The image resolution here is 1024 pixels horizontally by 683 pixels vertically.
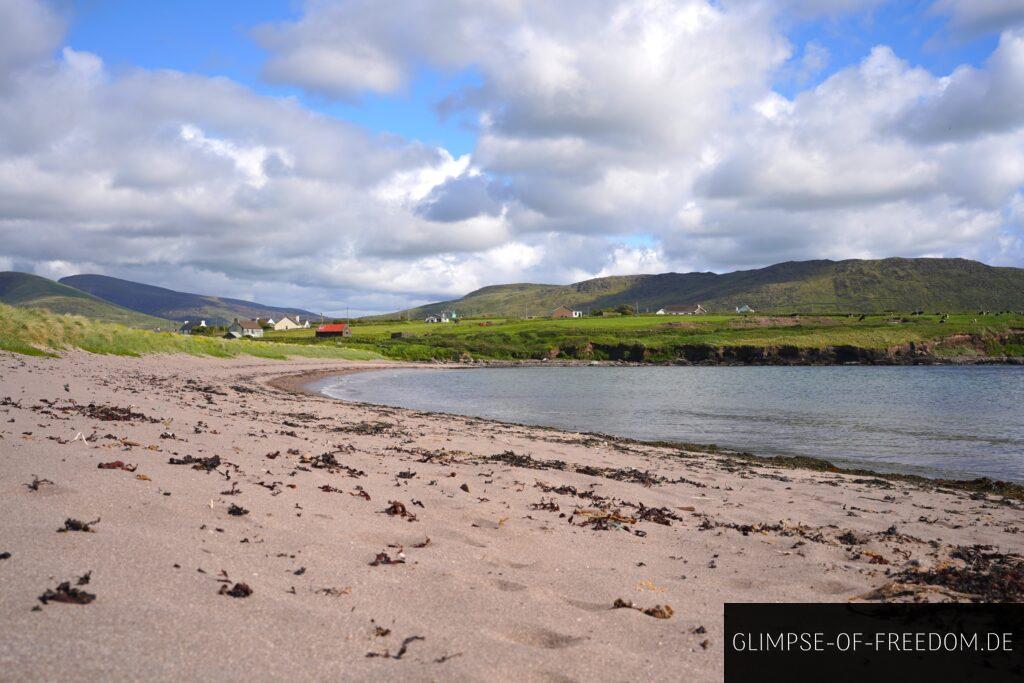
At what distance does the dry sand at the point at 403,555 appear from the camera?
3.96 meters

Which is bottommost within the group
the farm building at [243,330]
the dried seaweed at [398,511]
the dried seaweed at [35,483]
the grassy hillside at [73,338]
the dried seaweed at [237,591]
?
the dried seaweed at [398,511]

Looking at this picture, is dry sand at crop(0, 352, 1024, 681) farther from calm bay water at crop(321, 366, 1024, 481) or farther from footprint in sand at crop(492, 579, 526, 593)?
calm bay water at crop(321, 366, 1024, 481)

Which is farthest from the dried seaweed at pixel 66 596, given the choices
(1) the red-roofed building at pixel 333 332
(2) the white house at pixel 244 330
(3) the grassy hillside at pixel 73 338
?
(2) the white house at pixel 244 330

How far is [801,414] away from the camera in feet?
101

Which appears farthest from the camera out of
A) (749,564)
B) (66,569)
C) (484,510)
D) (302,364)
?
(302,364)

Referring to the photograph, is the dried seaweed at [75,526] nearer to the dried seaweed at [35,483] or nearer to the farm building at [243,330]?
the dried seaweed at [35,483]

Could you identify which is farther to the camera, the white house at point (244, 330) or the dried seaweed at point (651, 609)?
the white house at point (244, 330)

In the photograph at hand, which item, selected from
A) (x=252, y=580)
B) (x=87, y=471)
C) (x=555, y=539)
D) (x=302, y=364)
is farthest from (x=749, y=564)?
(x=302, y=364)

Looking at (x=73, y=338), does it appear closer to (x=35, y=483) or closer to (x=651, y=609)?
(x=35, y=483)

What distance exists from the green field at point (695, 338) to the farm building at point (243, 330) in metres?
23.3

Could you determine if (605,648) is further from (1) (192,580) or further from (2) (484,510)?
(2) (484,510)

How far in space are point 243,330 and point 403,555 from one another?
14830cm

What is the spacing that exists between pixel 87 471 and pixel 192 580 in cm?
366

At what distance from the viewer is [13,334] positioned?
27.5 metres
